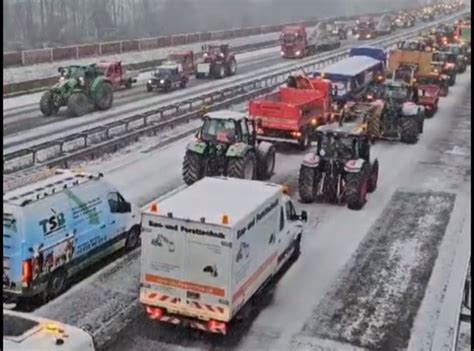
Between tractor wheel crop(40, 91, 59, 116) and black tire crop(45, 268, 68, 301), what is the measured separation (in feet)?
67.7

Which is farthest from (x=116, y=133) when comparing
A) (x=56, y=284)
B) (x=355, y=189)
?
(x=56, y=284)

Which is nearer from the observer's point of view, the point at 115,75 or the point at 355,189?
the point at 355,189

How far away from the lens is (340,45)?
245 ft

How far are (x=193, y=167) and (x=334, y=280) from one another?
24.1ft

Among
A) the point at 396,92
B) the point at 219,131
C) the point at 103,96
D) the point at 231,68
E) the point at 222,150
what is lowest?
the point at 231,68

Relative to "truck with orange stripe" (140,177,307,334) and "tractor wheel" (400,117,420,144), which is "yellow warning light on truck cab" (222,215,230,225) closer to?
"truck with orange stripe" (140,177,307,334)

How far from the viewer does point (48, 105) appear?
113 feet

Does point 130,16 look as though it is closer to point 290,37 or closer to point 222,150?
point 290,37

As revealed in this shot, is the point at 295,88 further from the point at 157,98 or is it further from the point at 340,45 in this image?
the point at 340,45

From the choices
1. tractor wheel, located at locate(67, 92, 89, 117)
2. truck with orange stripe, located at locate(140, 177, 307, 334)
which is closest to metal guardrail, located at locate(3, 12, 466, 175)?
tractor wheel, located at locate(67, 92, 89, 117)

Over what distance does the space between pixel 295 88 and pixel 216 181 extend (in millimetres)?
18018

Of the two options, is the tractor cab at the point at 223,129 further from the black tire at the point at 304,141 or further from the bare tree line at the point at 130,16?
the bare tree line at the point at 130,16

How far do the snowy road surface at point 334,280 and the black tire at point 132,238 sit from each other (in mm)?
491

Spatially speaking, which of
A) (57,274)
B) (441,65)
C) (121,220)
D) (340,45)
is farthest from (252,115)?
(340,45)
